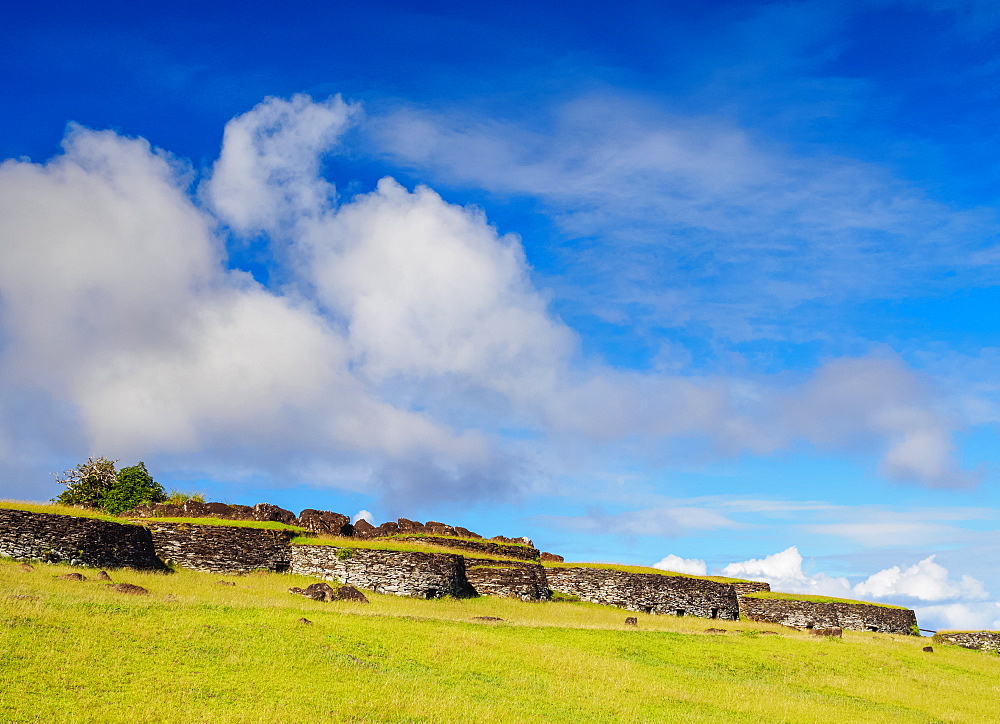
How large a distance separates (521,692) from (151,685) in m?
10.1

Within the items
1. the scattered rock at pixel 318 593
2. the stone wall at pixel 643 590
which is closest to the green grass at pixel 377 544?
the scattered rock at pixel 318 593

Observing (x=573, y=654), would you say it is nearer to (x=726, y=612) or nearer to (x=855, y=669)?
(x=855, y=669)

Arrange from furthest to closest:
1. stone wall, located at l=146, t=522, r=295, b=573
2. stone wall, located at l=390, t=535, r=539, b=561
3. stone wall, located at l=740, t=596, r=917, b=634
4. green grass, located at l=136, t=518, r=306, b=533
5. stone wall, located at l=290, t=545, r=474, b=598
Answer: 1. stone wall, located at l=740, t=596, r=917, b=634
2. stone wall, located at l=390, t=535, r=539, b=561
3. green grass, located at l=136, t=518, r=306, b=533
4. stone wall, located at l=146, t=522, r=295, b=573
5. stone wall, located at l=290, t=545, r=474, b=598

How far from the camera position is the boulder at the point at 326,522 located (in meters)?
49.6

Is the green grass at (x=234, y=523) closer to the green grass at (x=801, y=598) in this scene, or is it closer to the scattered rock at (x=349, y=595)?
the scattered rock at (x=349, y=595)

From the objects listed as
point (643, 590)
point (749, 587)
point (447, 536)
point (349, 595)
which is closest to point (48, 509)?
point (349, 595)

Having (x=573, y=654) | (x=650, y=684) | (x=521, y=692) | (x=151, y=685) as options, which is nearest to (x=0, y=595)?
(x=151, y=685)

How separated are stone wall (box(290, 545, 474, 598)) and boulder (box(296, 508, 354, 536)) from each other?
694 centimetres

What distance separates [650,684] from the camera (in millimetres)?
24281

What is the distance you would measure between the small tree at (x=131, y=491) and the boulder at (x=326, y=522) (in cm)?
1969

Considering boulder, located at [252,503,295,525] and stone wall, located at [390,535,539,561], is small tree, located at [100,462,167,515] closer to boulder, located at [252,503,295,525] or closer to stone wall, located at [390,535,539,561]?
boulder, located at [252,503,295,525]

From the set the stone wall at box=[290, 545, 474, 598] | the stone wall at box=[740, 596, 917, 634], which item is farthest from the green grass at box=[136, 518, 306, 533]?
the stone wall at box=[740, 596, 917, 634]

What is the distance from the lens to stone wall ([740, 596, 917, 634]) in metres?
52.8

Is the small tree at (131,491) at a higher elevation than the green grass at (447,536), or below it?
higher
